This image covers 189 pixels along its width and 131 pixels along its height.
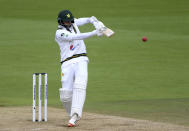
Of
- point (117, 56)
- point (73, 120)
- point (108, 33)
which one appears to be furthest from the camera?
point (117, 56)

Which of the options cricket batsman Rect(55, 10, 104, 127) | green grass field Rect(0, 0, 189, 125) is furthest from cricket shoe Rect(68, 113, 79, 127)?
green grass field Rect(0, 0, 189, 125)

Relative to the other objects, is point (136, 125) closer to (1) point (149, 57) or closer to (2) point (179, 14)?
(1) point (149, 57)

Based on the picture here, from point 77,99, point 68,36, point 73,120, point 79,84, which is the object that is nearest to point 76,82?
point 79,84

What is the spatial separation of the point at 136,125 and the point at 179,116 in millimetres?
1709

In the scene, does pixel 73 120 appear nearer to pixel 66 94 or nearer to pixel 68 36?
pixel 66 94

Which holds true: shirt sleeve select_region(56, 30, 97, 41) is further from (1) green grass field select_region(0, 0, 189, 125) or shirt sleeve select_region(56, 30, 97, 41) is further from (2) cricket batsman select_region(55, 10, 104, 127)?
(1) green grass field select_region(0, 0, 189, 125)

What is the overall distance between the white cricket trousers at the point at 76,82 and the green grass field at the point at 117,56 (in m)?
1.79

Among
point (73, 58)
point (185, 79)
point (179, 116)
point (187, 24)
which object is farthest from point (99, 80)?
point (187, 24)

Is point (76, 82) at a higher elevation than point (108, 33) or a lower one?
lower

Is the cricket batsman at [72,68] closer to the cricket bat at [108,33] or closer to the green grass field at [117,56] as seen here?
the cricket bat at [108,33]

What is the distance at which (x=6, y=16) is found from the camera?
86.6ft

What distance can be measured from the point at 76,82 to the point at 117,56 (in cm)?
1015

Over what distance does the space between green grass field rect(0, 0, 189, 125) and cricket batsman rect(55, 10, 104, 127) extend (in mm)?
1810

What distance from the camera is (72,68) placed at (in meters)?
8.91
